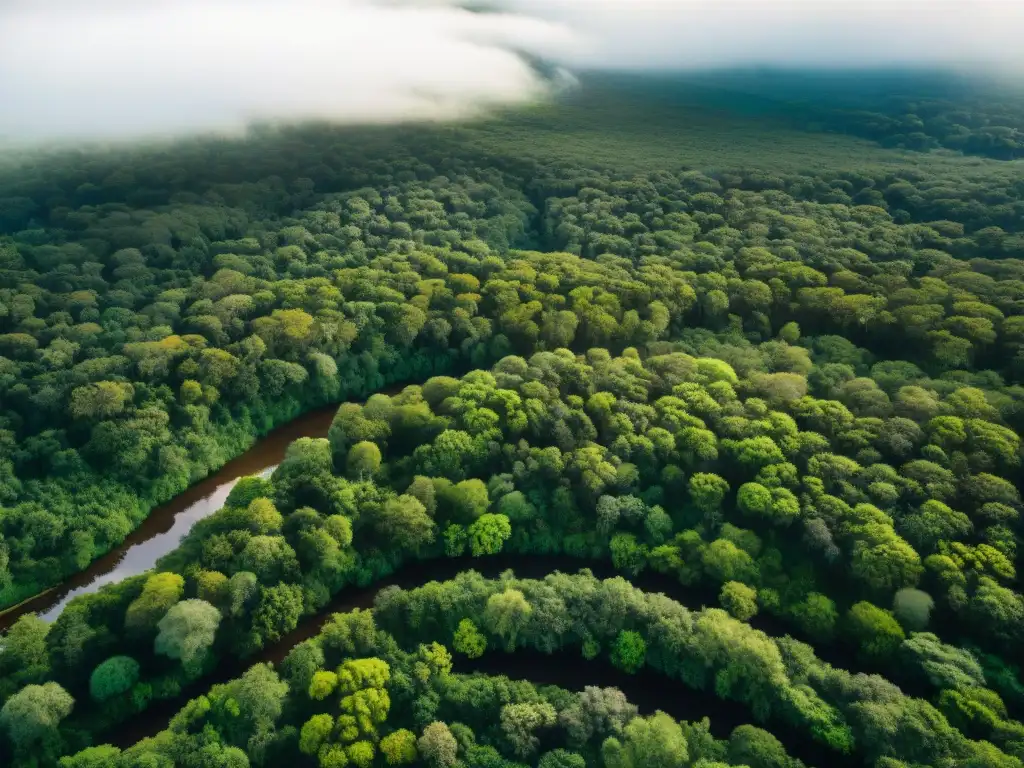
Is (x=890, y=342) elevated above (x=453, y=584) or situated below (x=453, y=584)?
above

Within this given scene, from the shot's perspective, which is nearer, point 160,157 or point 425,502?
point 425,502

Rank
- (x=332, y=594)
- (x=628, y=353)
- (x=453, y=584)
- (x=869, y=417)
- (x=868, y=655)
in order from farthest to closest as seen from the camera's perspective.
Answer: (x=628, y=353), (x=869, y=417), (x=332, y=594), (x=453, y=584), (x=868, y=655)

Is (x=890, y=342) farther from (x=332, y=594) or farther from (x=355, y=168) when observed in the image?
(x=355, y=168)

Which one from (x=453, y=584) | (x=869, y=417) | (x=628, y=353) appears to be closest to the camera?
(x=453, y=584)

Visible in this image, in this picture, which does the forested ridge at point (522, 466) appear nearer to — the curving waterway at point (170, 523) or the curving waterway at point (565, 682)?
the curving waterway at point (565, 682)

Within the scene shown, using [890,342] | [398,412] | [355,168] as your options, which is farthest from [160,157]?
[890,342]

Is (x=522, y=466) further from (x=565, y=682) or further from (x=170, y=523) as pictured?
(x=170, y=523)

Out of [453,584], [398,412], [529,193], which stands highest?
[529,193]
